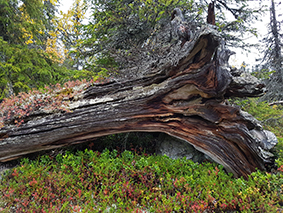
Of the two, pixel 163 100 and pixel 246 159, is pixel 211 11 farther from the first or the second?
pixel 246 159

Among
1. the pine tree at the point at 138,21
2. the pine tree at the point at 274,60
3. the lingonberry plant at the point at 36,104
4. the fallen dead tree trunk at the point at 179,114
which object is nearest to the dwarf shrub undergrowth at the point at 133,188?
the fallen dead tree trunk at the point at 179,114

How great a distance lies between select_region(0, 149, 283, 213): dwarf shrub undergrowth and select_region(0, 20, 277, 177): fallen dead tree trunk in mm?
718

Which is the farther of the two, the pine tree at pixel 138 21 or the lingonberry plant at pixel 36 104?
the pine tree at pixel 138 21

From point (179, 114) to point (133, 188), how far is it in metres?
2.71

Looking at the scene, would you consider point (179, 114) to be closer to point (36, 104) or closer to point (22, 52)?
point (36, 104)

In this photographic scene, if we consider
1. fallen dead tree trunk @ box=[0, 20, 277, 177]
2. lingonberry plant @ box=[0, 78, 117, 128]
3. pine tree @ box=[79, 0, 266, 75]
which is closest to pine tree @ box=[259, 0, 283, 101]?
pine tree @ box=[79, 0, 266, 75]

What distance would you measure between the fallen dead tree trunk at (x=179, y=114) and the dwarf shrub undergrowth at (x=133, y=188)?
718mm

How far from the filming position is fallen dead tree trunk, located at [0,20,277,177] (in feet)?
15.4

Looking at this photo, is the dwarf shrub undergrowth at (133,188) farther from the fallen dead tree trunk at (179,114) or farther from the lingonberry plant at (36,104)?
the lingonberry plant at (36,104)

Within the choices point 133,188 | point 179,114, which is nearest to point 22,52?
point 179,114

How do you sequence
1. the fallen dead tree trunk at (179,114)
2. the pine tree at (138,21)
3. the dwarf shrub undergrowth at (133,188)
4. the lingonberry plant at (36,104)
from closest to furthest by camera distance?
1. the dwarf shrub undergrowth at (133,188)
2. the fallen dead tree trunk at (179,114)
3. the lingonberry plant at (36,104)
4. the pine tree at (138,21)

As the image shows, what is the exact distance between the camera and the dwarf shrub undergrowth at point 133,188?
3850 mm

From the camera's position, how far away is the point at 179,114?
5625mm

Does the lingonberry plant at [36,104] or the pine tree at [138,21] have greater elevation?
the pine tree at [138,21]
